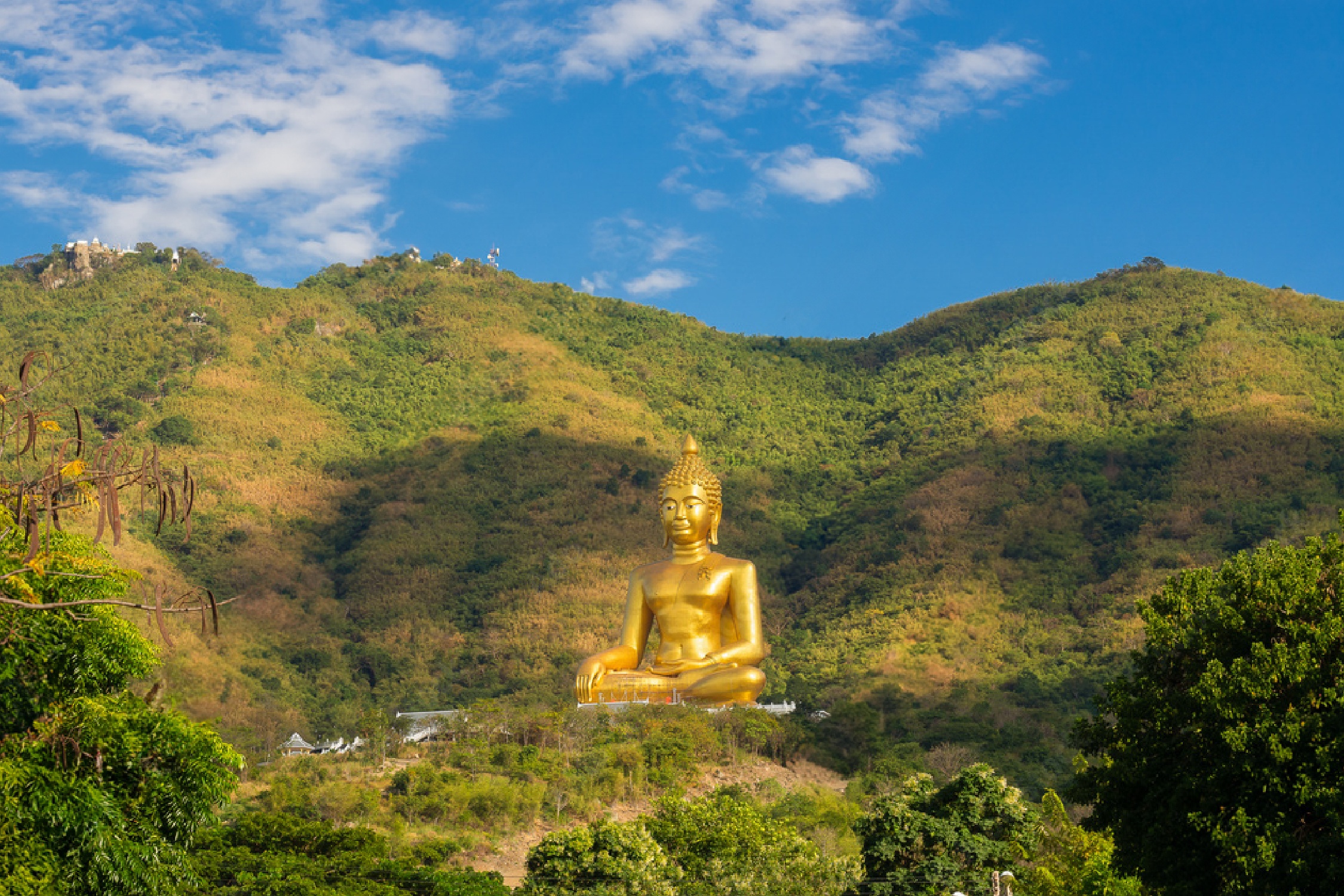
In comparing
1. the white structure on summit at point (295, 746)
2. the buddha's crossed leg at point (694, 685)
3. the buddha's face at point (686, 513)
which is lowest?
the white structure on summit at point (295, 746)

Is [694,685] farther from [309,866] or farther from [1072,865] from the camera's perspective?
[309,866]

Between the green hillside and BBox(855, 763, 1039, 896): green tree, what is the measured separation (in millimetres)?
14381

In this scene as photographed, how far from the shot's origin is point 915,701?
2061 inches

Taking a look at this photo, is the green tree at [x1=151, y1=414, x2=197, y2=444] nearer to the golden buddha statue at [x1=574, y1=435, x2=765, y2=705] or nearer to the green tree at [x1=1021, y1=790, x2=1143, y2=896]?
the golden buddha statue at [x1=574, y1=435, x2=765, y2=705]

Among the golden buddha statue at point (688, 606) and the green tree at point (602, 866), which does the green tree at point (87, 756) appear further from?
the golden buddha statue at point (688, 606)

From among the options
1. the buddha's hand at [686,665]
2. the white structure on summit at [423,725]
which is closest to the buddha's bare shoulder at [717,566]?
the buddha's hand at [686,665]

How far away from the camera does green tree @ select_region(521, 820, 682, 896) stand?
75.0 ft

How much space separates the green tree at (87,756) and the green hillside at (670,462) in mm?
30713

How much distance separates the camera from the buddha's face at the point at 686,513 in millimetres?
30672

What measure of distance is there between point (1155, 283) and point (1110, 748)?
264 feet

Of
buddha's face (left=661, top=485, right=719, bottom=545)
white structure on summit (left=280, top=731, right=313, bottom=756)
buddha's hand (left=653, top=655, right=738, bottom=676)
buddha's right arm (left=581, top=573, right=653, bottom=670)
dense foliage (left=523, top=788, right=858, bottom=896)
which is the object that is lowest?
dense foliage (left=523, top=788, right=858, bottom=896)

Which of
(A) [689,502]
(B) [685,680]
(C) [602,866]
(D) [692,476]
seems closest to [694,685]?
(B) [685,680]

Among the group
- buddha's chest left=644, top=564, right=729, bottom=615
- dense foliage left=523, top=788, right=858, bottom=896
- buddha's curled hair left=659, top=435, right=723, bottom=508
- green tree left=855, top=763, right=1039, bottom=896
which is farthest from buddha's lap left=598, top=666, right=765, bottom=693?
dense foliage left=523, top=788, right=858, bottom=896

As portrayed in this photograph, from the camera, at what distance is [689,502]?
30.7m
